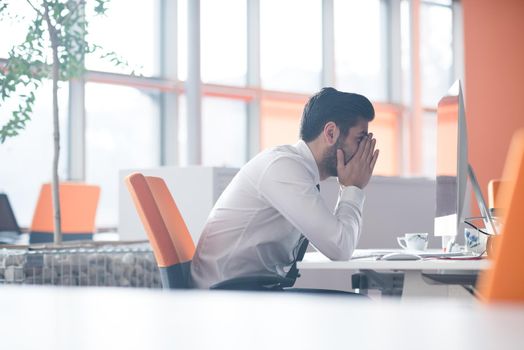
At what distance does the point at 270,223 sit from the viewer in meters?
2.34

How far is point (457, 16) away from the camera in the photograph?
965 cm

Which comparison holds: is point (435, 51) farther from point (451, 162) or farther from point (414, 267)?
point (414, 267)

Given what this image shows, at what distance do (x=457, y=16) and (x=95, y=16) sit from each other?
6931 mm

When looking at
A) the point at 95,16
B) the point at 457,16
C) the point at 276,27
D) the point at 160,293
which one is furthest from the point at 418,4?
the point at 160,293

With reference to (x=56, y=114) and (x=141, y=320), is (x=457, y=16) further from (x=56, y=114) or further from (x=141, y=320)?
(x=141, y=320)

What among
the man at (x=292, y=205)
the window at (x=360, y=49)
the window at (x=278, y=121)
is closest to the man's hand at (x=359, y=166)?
the man at (x=292, y=205)

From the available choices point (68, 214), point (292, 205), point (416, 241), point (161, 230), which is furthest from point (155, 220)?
point (68, 214)

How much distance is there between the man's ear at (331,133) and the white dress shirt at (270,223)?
0.16 metres

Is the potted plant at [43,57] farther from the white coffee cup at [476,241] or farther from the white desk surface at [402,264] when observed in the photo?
the white coffee cup at [476,241]

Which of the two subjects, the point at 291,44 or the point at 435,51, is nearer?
the point at 291,44

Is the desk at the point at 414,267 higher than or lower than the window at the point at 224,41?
lower

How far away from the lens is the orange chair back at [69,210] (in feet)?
17.0

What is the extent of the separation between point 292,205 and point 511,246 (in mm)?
1910

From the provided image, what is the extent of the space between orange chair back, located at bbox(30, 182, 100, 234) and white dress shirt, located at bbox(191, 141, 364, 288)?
3018 millimetres
